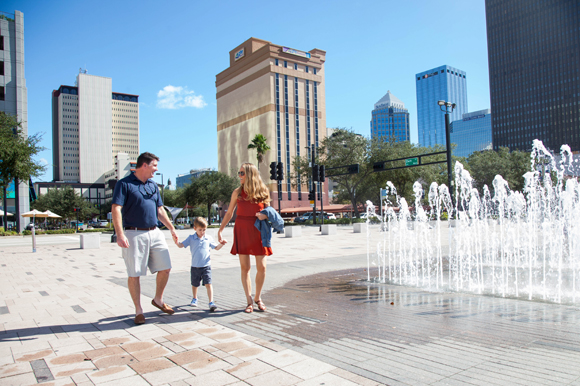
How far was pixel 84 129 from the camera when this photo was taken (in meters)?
151

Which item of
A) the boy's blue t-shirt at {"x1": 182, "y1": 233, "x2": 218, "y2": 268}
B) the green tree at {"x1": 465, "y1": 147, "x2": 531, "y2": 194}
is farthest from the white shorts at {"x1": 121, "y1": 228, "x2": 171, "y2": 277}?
the green tree at {"x1": 465, "y1": 147, "x2": 531, "y2": 194}

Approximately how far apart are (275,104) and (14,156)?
5569 centimetres

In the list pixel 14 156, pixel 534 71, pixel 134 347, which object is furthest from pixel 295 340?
pixel 534 71

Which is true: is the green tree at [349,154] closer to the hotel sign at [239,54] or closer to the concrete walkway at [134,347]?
the concrete walkway at [134,347]

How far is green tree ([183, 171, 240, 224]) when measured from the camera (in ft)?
190

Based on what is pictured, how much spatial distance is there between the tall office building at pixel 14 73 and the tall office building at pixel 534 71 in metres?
123

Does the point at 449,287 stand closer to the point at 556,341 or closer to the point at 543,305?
the point at 543,305

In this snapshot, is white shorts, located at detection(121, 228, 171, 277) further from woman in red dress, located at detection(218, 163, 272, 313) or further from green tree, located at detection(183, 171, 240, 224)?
green tree, located at detection(183, 171, 240, 224)

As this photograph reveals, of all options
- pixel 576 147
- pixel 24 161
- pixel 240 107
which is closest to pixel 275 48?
pixel 240 107

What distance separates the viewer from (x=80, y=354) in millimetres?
3600

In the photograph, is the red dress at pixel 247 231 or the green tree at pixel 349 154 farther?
the green tree at pixel 349 154

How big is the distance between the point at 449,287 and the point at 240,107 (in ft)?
275

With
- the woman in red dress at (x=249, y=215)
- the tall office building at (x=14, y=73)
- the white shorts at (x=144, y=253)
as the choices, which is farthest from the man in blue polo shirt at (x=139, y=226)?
the tall office building at (x=14, y=73)

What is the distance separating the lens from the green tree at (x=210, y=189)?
5780 centimetres
